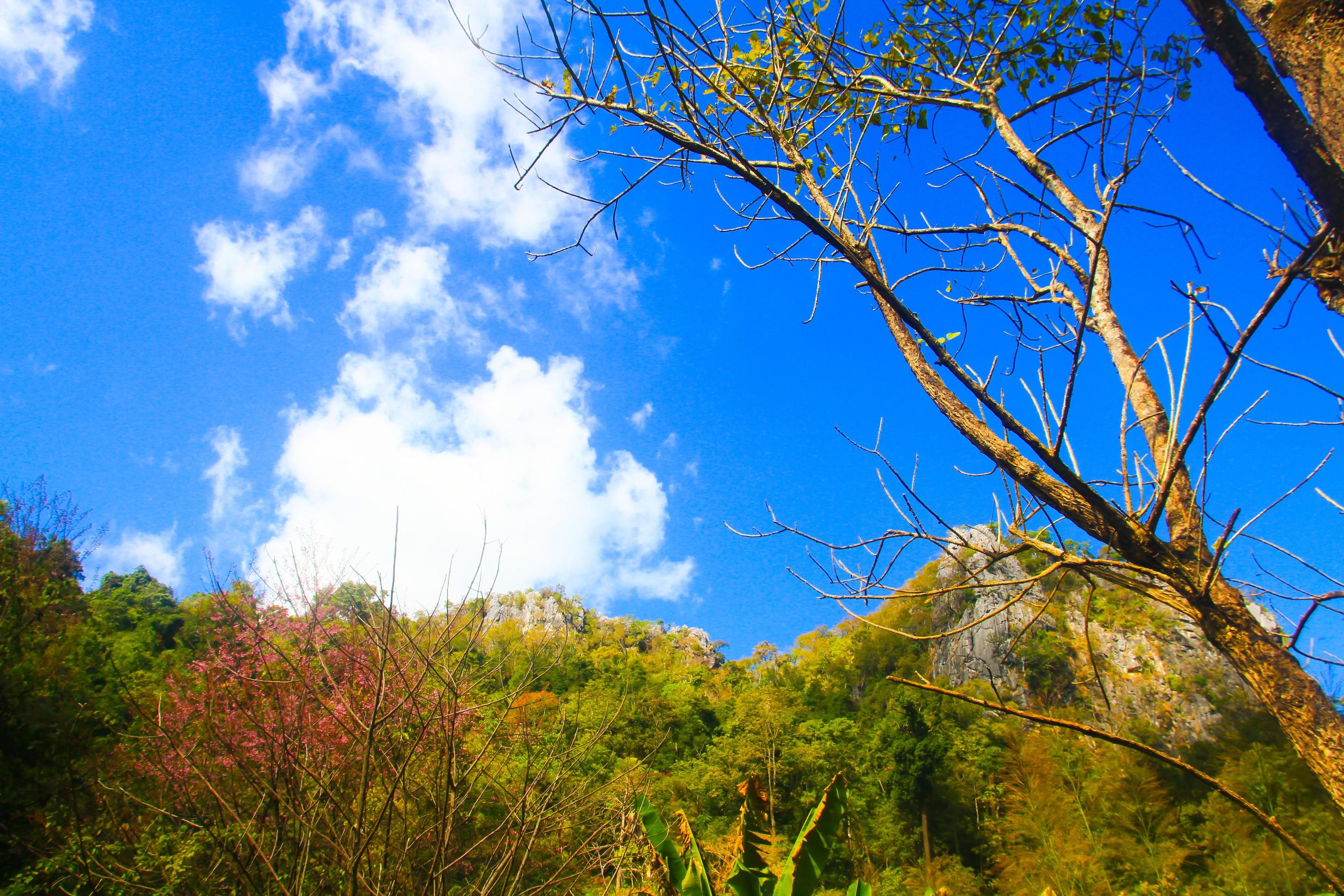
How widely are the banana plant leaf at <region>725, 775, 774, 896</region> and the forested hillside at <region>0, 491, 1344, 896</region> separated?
8cm

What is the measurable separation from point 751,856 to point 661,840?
0.51 m

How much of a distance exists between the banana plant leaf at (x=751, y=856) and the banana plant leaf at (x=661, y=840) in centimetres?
27

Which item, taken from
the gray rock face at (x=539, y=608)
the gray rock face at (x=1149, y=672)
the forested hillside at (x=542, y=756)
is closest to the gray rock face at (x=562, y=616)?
the gray rock face at (x=539, y=608)

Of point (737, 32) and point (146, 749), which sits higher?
point (737, 32)

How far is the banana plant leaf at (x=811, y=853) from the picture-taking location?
2.75 meters

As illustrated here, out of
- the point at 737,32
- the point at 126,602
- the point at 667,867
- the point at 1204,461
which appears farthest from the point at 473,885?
the point at 126,602

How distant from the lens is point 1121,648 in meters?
25.9

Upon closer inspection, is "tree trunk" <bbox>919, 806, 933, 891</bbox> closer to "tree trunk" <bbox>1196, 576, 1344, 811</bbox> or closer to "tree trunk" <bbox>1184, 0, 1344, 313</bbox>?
"tree trunk" <bbox>1196, 576, 1344, 811</bbox>

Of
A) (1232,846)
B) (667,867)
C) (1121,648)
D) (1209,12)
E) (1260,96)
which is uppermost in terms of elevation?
(1121,648)

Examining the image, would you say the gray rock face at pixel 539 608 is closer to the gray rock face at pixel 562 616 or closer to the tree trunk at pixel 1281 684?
the gray rock face at pixel 562 616

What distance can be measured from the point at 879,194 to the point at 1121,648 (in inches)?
1289

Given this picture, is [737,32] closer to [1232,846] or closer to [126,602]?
[1232,846]

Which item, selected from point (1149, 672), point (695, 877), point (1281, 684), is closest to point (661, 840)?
point (695, 877)

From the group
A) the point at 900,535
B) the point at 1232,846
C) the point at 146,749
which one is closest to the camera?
the point at 900,535
